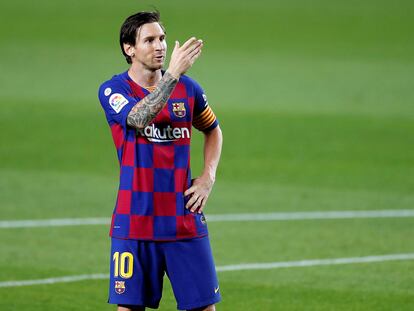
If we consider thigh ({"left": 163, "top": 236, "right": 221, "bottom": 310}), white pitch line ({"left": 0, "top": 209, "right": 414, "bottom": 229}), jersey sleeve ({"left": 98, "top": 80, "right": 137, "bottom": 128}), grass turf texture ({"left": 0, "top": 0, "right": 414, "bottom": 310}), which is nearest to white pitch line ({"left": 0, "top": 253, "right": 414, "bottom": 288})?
grass turf texture ({"left": 0, "top": 0, "right": 414, "bottom": 310})

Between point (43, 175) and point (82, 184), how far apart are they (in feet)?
3.12

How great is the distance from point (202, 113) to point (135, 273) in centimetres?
119

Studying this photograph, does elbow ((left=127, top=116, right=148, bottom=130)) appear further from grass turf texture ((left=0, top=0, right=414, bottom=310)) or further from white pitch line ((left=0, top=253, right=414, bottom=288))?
white pitch line ((left=0, top=253, right=414, bottom=288))

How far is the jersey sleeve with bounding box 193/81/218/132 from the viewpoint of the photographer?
24.5ft

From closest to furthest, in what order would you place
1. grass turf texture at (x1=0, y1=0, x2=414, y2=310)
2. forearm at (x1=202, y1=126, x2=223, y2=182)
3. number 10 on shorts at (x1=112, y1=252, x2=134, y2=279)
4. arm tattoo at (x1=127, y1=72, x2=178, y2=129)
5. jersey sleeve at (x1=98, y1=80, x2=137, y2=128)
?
1. arm tattoo at (x1=127, y1=72, x2=178, y2=129)
2. jersey sleeve at (x1=98, y1=80, x2=137, y2=128)
3. number 10 on shorts at (x1=112, y1=252, x2=134, y2=279)
4. forearm at (x1=202, y1=126, x2=223, y2=182)
5. grass turf texture at (x1=0, y1=0, x2=414, y2=310)

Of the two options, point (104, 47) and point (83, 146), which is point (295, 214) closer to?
point (83, 146)

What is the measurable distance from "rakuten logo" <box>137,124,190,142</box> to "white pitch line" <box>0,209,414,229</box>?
638cm

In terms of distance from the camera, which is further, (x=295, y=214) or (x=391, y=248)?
(x=295, y=214)

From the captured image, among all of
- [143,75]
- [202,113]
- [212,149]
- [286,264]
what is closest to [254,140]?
[286,264]

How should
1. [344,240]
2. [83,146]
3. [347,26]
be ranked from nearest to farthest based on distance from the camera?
[344,240]
[83,146]
[347,26]

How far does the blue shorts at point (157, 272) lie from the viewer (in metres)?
7.25

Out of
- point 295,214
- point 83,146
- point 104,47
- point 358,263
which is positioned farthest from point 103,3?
point 358,263

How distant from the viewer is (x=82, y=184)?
1605cm

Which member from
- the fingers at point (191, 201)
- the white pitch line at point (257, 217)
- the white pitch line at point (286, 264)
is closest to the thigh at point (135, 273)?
the fingers at point (191, 201)
